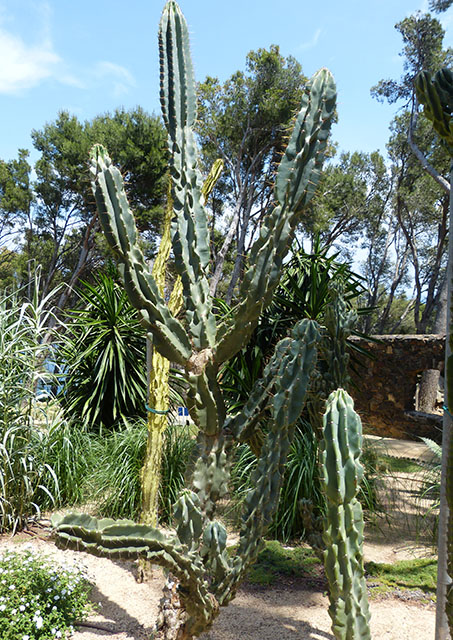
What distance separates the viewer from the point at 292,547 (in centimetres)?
396

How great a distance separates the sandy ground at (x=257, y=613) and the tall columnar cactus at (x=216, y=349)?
695 millimetres

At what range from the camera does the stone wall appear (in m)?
9.12

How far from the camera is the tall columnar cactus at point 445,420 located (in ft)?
6.47

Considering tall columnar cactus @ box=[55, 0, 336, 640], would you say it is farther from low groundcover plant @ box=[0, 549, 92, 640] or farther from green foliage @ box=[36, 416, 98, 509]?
green foliage @ box=[36, 416, 98, 509]

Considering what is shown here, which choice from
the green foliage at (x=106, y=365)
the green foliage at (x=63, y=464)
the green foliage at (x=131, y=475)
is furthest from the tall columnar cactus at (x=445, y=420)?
the green foliage at (x=106, y=365)

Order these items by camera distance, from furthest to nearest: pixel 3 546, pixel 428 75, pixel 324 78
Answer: pixel 3 546 < pixel 428 75 < pixel 324 78

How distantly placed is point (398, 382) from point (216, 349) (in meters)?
8.07

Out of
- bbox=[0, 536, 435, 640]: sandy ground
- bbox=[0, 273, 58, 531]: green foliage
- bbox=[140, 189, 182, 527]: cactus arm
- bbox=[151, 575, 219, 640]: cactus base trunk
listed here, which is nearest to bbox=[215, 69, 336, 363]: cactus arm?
bbox=[140, 189, 182, 527]: cactus arm

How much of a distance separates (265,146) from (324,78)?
43.4ft

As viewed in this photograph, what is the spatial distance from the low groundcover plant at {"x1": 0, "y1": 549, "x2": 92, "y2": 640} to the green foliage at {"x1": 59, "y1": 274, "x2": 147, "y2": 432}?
244 cm

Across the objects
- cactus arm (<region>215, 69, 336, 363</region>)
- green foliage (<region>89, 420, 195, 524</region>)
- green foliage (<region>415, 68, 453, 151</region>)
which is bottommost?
green foliage (<region>89, 420, 195, 524</region>)

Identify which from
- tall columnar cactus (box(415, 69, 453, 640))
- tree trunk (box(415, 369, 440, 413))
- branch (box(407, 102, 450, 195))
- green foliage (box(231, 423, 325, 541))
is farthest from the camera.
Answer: tree trunk (box(415, 369, 440, 413))

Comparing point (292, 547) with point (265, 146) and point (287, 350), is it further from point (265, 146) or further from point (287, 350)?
point (265, 146)

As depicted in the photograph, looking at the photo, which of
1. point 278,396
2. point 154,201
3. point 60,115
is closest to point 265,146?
point 154,201
